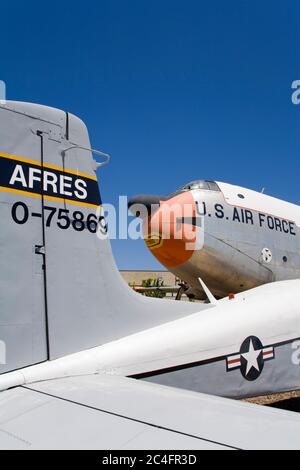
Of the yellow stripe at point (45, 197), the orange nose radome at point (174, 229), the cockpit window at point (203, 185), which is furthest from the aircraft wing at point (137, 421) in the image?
the cockpit window at point (203, 185)

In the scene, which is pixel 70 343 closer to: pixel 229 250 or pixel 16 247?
pixel 16 247

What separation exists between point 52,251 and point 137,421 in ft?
5.97

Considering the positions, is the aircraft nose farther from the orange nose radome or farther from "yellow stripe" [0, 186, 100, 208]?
"yellow stripe" [0, 186, 100, 208]

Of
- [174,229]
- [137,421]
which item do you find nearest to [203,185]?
[174,229]

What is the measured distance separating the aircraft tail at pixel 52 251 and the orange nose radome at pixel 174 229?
5270 millimetres

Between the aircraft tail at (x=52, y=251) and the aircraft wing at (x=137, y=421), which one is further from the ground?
the aircraft tail at (x=52, y=251)

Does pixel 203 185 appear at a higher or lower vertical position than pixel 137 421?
higher

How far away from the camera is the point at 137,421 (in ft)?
6.58

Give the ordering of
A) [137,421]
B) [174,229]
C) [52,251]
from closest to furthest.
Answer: [137,421], [52,251], [174,229]

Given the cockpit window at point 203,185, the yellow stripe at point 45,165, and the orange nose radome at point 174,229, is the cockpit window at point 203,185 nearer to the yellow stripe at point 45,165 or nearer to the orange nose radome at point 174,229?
the orange nose radome at point 174,229

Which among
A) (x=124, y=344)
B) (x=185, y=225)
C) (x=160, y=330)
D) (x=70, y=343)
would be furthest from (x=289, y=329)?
(x=185, y=225)

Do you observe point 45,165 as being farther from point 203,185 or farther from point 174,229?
point 203,185

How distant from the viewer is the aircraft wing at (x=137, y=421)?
69.2 inches

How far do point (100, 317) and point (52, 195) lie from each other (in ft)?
3.96
